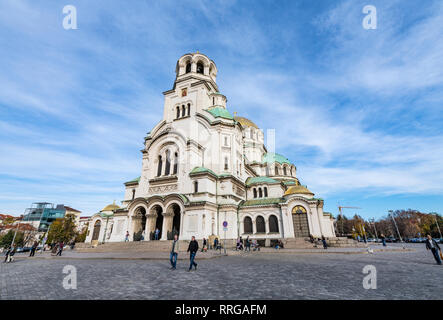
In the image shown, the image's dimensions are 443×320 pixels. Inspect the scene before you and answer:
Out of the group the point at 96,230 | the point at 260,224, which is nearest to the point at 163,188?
the point at 260,224

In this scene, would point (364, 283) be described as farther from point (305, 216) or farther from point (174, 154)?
point (174, 154)

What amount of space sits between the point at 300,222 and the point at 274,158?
78.9ft

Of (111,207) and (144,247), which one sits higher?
(111,207)

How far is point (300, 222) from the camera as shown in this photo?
86.4 feet

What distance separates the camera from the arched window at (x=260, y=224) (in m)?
28.0

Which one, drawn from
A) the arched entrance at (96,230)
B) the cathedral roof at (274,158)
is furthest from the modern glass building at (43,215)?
the cathedral roof at (274,158)

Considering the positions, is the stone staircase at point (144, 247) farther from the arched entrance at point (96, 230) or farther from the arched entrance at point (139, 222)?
the arched entrance at point (96, 230)

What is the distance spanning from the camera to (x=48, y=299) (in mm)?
5246

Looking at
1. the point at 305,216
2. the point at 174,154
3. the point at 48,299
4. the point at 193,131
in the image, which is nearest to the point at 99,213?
the point at 174,154

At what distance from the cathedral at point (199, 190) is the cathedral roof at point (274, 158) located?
9.90m

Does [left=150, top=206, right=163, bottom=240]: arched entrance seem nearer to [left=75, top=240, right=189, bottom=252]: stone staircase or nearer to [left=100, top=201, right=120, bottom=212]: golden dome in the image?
[left=75, top=240, right=189, bottom=252]: stone staircase

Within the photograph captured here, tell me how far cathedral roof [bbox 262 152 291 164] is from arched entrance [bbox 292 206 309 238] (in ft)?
72.4

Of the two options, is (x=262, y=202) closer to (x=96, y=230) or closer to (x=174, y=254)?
(x=174, y=254)
